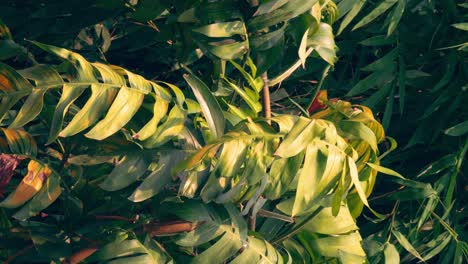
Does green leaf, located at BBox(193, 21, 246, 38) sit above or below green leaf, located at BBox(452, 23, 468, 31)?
above

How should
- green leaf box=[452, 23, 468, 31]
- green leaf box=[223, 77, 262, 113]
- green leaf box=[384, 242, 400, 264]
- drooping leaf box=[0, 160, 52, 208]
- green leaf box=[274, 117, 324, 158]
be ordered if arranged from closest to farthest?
1. green leaf box=[274, 117, 324, 158]
2. drooping leaf box=[0, 160, 52, 208]
3. green leaf box=[223, 77, 262, 113]
4. green leaf box=[384, 242, 400, 264]
5. green leaf box=[452, 23, 468, 31]

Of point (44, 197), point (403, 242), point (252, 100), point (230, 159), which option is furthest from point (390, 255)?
point (44, 197)

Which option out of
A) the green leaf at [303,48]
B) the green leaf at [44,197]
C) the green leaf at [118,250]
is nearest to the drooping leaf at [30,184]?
the green leaf at [44,197]

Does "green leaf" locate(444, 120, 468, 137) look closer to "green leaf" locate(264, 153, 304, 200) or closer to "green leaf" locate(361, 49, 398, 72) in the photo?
"green leaf" locate(361, 49, 398, 72)

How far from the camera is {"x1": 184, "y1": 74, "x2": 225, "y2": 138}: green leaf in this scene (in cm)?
107

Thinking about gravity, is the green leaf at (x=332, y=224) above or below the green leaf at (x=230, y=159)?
below

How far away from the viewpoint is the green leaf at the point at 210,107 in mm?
1071

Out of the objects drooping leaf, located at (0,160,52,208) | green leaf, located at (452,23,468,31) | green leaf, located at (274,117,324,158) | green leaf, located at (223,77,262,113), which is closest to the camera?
green leaf, located at (274,117,324,158)

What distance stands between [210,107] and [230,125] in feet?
0.36

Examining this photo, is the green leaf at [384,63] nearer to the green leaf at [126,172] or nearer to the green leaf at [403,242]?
the green leaf at [403,242]

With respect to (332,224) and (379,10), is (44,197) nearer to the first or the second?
(332,224)

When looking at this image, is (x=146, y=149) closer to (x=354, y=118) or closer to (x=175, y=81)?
(x=354, y=118)

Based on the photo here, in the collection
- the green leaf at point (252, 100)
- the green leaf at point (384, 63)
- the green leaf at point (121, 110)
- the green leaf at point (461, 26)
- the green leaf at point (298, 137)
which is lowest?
the green leaf at point (384, 63)

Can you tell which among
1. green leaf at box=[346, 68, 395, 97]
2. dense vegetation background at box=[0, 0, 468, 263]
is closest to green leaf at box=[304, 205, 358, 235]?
dense vegetation background at box=[0, 0, 468, 263]
